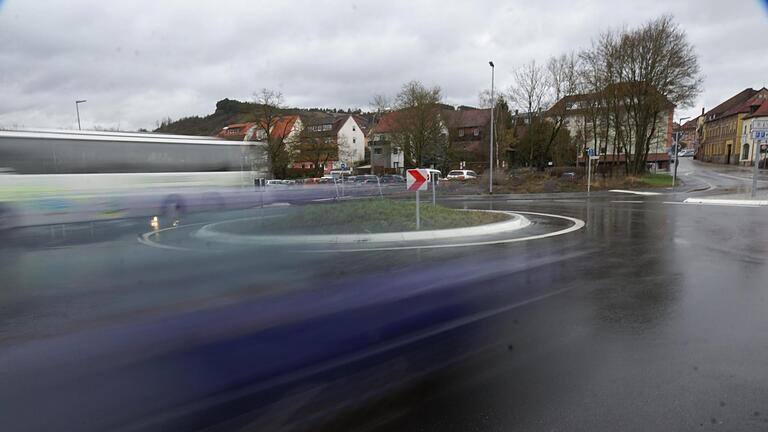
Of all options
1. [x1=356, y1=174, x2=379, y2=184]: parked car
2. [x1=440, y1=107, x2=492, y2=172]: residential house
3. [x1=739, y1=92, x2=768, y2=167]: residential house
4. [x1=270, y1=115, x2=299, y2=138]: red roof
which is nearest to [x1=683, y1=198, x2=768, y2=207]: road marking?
[x1=356, y1=174, x2=379, y2=184]: parked car

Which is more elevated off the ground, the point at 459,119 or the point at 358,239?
the point at 459,119

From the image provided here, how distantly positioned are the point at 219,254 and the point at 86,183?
32.8ft

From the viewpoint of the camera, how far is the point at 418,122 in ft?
200

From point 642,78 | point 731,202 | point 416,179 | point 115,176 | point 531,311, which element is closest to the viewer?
point 531,311

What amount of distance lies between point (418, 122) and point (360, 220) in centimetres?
4945

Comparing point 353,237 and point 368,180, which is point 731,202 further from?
point 368,180

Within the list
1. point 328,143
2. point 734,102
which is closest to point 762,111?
Answer: point 734,102

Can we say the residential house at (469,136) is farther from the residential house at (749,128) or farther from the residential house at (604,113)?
the residential house at (749,128)

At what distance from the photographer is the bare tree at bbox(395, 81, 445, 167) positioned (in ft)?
200

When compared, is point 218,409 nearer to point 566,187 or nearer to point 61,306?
point 61,306

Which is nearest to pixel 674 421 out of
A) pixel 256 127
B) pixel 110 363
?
pixel 110 363

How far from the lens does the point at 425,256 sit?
367 inches

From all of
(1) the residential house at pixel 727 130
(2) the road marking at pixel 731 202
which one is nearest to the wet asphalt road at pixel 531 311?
(2) the road marking at pixel 731 202

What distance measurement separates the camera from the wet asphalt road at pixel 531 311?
11.0 ft
